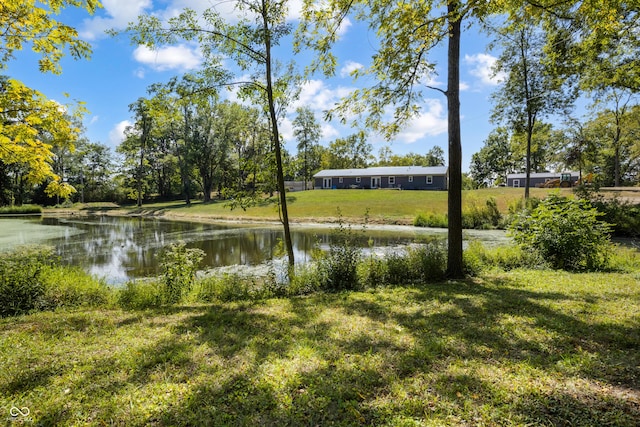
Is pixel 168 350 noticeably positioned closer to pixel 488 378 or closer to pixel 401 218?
pixel 488 378

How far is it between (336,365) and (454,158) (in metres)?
5.52

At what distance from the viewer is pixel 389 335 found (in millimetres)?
3891

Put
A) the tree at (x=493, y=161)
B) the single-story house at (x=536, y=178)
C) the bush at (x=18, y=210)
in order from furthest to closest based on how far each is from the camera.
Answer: the tree at (x=493, y=161), the single-story house at (x=536, y=178), the bush at (x=18, y=210)

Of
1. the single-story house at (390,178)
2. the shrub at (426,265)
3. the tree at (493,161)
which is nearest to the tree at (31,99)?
the shrub at (426,265)

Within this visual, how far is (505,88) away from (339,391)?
25.3 metres

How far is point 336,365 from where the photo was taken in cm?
317

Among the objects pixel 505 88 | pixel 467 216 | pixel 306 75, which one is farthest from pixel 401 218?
pixel 306 75

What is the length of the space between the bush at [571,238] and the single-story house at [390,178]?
125ft

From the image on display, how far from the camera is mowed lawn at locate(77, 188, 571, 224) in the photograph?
2631 cm

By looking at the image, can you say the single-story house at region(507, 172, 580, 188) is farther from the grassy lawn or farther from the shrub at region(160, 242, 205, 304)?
the shrub at region(160, 242, 205, 304)

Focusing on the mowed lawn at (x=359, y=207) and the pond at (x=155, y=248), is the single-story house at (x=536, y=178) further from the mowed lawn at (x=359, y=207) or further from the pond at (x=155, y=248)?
the pond at (x=155, y=248)

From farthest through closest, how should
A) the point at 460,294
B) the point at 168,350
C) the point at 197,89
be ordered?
the point at 197,89 → the point at 460,294 → the point at 168,350

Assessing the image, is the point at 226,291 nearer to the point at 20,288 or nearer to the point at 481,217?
the point at 20,288

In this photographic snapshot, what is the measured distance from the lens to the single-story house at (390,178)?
153ft
